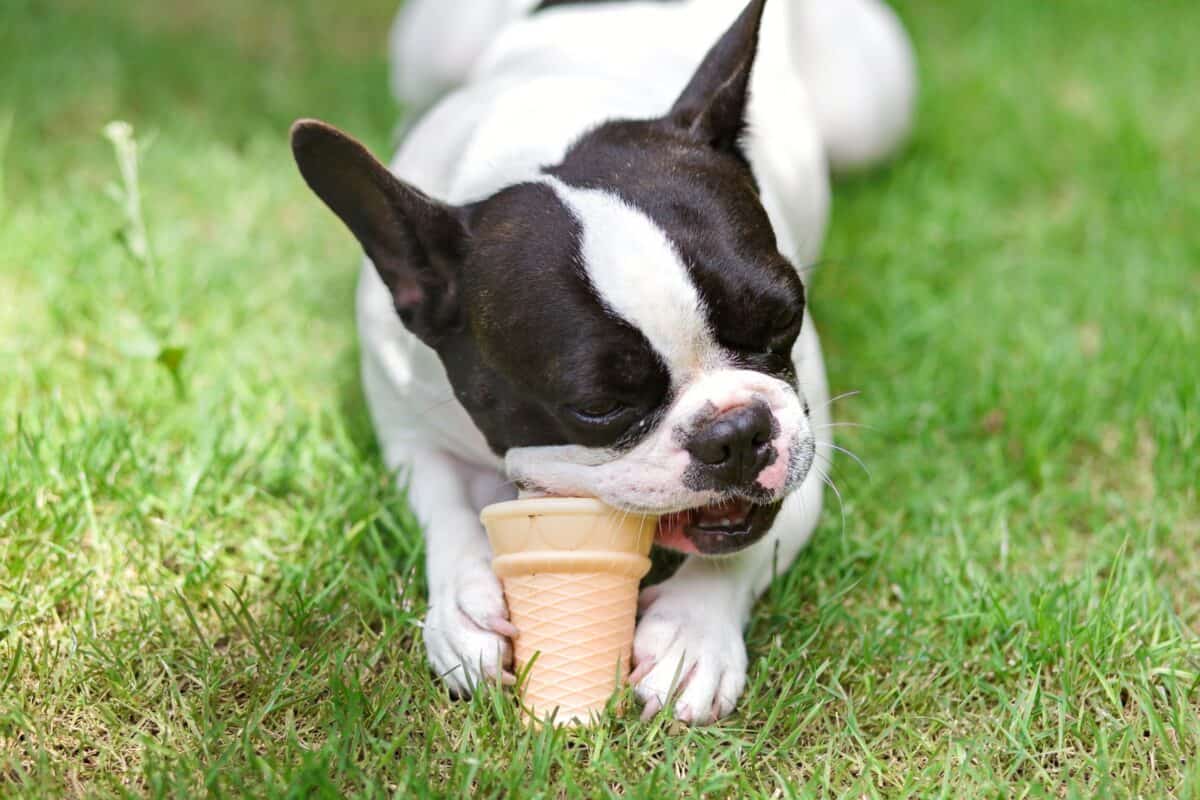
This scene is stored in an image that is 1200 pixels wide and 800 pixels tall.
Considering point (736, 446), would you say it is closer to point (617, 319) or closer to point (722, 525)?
point (722, 525)

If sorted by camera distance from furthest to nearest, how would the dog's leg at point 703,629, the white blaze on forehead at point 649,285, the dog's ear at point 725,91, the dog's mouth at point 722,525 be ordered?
the dog's ear at point 725,91, the dog's mouth at point 722,525, the dog's leg at point 703,629, the white blaze on forehead at point 649,285

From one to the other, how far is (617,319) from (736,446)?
39 cm

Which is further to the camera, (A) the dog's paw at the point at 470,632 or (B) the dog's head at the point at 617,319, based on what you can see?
(A) the dog's paw at the point at 470,632

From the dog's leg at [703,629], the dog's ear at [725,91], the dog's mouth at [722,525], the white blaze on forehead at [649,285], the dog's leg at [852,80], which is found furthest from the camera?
the dog's leg at [852,80]

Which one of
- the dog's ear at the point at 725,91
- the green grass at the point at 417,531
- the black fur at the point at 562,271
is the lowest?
the green grass at the point at 417,531

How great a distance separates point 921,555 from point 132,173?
105 inches

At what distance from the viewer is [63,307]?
14.6 feet

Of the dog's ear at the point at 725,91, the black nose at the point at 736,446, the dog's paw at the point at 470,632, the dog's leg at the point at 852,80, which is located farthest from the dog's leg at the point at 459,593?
the dog's leg at the point at 852,80

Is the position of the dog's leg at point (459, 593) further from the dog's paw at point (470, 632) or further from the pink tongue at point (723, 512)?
the pink tongue at point (723, 512)

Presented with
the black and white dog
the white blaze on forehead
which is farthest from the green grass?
the white blaze on forehead

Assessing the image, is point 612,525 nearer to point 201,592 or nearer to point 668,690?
point 668,690

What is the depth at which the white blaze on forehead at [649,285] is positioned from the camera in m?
2.81

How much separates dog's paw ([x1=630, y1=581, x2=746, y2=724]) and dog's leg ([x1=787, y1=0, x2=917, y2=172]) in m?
3.09

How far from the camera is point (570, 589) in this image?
112 inches
